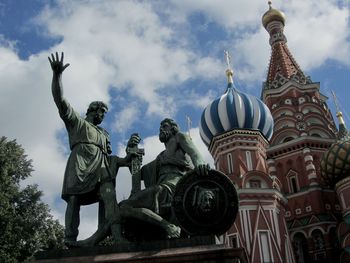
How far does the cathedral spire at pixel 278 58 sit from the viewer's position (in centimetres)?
4216

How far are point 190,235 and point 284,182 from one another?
1243 inches

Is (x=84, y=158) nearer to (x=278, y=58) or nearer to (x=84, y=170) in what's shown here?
(x=84, y=170)

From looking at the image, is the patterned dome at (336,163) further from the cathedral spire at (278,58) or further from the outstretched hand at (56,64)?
the outstretched hand at (56,64)

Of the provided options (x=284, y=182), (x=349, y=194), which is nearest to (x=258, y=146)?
(x=284, y=182)

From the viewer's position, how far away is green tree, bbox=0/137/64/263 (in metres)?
18.1

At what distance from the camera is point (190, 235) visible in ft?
19.6

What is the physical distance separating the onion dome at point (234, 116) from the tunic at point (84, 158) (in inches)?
1046

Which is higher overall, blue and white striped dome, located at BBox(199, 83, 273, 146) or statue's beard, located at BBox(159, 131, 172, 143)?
blue and white striped dome, located at BBox(199, 83, 273, 146)

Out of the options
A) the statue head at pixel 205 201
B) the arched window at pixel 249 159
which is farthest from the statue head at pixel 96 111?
the arched window at pixel 249 159

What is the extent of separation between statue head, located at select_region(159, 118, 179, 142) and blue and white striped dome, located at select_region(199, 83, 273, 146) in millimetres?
26284

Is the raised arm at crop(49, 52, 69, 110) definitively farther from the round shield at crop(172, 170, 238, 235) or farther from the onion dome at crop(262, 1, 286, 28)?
the onion dome at crop(262, 1, 286, 28)

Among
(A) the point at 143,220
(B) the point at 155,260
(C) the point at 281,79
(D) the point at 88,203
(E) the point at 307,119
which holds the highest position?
(C) the point at 281,79

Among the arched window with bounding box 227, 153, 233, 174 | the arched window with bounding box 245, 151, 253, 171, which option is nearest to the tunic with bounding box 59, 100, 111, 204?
the arched window with bounding box 227, 153, 233, 174

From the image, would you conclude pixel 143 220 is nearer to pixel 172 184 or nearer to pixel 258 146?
pixel 172 184
